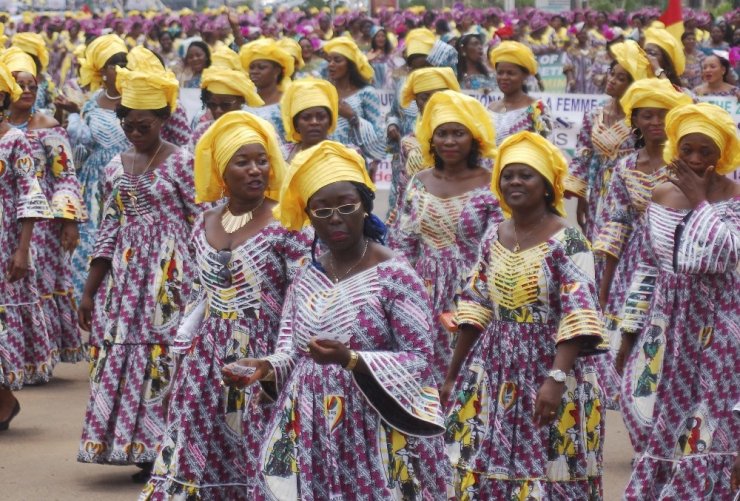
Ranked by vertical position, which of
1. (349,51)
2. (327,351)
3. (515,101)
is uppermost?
(349,51)

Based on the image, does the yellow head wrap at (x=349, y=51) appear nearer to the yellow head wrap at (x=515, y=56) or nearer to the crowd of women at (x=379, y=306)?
the yellow head wrap at (x=515, y=56)

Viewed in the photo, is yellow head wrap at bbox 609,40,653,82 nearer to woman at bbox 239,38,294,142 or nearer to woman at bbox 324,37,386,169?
woman at bbox 324,37,386,169

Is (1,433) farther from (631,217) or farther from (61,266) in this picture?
(631,217)

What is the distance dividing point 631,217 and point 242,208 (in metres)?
2.94

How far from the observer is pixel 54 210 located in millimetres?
9844

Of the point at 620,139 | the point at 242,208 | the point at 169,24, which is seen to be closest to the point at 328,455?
the point at 242,208

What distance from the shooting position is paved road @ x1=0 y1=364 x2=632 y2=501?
8.38 meters

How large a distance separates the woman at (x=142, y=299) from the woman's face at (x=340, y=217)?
8.57 ft

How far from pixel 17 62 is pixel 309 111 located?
2.14 metres

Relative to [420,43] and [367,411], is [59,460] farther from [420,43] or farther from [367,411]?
[420,43]

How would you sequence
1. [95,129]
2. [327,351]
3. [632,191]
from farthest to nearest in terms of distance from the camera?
[95,129]
[632,191]
[327,351]

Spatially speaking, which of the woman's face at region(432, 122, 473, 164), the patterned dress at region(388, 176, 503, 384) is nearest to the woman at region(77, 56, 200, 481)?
the patterned dress at region(388, 176, 503, 384)

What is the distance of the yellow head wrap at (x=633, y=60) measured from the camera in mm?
11141

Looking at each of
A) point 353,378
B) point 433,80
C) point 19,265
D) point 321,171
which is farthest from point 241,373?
point 433,80
